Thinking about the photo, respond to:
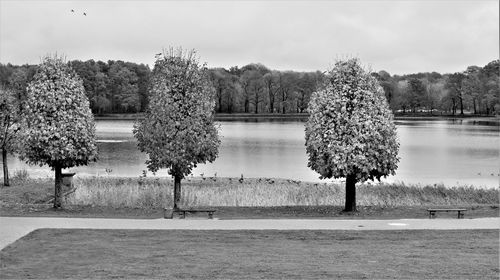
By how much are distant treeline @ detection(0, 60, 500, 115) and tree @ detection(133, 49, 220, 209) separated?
106 meters

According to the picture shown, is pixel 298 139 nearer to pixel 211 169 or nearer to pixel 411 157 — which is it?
pixel 411 157

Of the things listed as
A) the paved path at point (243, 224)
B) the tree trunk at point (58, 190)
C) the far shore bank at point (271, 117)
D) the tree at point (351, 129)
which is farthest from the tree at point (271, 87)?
the paved path at point (243, 224)

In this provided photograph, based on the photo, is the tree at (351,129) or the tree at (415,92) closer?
the tree at (351,129)

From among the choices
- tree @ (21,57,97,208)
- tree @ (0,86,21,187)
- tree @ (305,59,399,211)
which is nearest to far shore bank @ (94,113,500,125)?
tree @ (0,86,21,187)

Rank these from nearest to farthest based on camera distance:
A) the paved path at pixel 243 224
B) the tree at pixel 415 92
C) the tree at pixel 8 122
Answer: the paved path at pixel 243 224 < the tree at pixel 8 122 < the tree at pixel 415 92

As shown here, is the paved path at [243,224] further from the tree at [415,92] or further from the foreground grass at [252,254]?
the tree at [415,92]

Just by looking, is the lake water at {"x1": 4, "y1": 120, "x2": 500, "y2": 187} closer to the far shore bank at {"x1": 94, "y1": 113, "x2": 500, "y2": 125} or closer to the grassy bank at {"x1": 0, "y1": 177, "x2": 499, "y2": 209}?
the grassy bank at {"x1": 0, "y1": 177, "x2": 499, "y2": 209}

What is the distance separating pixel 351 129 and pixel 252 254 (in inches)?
366

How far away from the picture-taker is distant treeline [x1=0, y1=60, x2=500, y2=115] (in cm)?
13588

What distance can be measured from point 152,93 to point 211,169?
22742 millimetres

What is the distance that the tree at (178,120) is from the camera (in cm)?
2625

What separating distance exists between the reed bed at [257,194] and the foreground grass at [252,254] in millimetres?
9250

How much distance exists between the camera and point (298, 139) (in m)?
79.5

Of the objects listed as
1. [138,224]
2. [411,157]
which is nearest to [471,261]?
[138,224]
